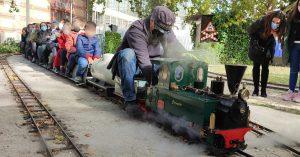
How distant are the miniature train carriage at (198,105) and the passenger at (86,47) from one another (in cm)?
486

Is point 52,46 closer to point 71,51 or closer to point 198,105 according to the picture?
point 71,51

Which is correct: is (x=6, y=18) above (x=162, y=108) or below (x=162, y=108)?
above

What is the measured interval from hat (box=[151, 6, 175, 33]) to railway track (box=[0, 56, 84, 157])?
207cm

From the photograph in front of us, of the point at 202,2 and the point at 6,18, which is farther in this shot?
the point at 6,18

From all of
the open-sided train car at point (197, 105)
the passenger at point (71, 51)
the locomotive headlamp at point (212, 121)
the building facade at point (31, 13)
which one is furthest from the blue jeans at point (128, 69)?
the building facade at point (31, 13)

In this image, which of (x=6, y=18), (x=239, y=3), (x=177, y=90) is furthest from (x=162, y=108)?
(x=6, y=18)

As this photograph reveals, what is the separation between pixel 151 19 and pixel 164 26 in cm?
26

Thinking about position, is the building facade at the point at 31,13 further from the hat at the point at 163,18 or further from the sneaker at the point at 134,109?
the hat at the point at 163,18

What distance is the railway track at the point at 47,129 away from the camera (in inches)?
185

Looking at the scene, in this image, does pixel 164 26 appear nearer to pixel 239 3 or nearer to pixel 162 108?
pixel 162 108

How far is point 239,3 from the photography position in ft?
73.5

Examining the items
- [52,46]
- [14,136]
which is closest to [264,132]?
[14,136]

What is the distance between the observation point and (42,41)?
16.6m

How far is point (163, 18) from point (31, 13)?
3452 centimetres
